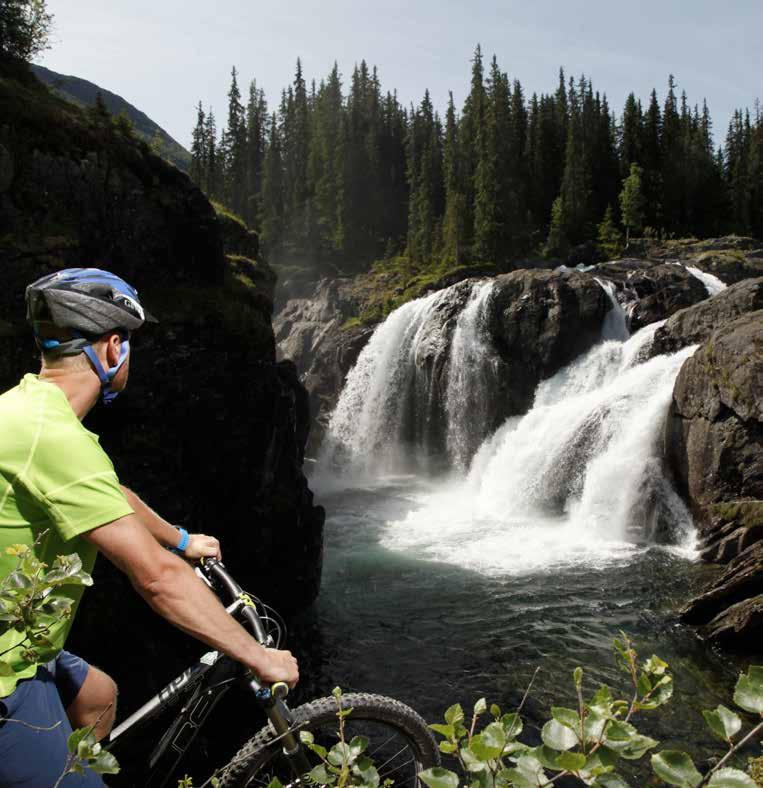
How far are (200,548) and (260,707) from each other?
2.73ft

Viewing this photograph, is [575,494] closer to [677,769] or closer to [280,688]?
[280,688]

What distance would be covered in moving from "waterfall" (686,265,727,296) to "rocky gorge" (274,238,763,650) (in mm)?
141

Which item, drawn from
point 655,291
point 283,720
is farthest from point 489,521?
point 283,720

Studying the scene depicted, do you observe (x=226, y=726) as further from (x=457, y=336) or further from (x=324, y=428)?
(x=324, y=428)

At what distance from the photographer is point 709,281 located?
106ft

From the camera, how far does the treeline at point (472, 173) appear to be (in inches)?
2304

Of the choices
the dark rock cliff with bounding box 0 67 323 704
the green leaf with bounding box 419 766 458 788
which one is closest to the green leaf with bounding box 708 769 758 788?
the green leaf with bounding box 419 766 458 788

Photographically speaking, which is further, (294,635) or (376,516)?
(376,516)

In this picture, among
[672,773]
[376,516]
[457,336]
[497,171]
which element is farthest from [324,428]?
[672,773]

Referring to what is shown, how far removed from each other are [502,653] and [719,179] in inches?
2622

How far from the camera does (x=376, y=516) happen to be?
23797 mm

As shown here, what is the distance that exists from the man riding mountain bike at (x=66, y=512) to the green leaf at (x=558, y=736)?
123 centimetres

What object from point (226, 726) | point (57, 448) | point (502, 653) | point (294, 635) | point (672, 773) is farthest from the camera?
point (294, 635)

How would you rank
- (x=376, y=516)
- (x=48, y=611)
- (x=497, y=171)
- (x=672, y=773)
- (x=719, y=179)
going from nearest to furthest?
(x=672, y=773), (x=48, y=611), (x=376, y=516), (x=497, y=171), (x=719, y=179)
